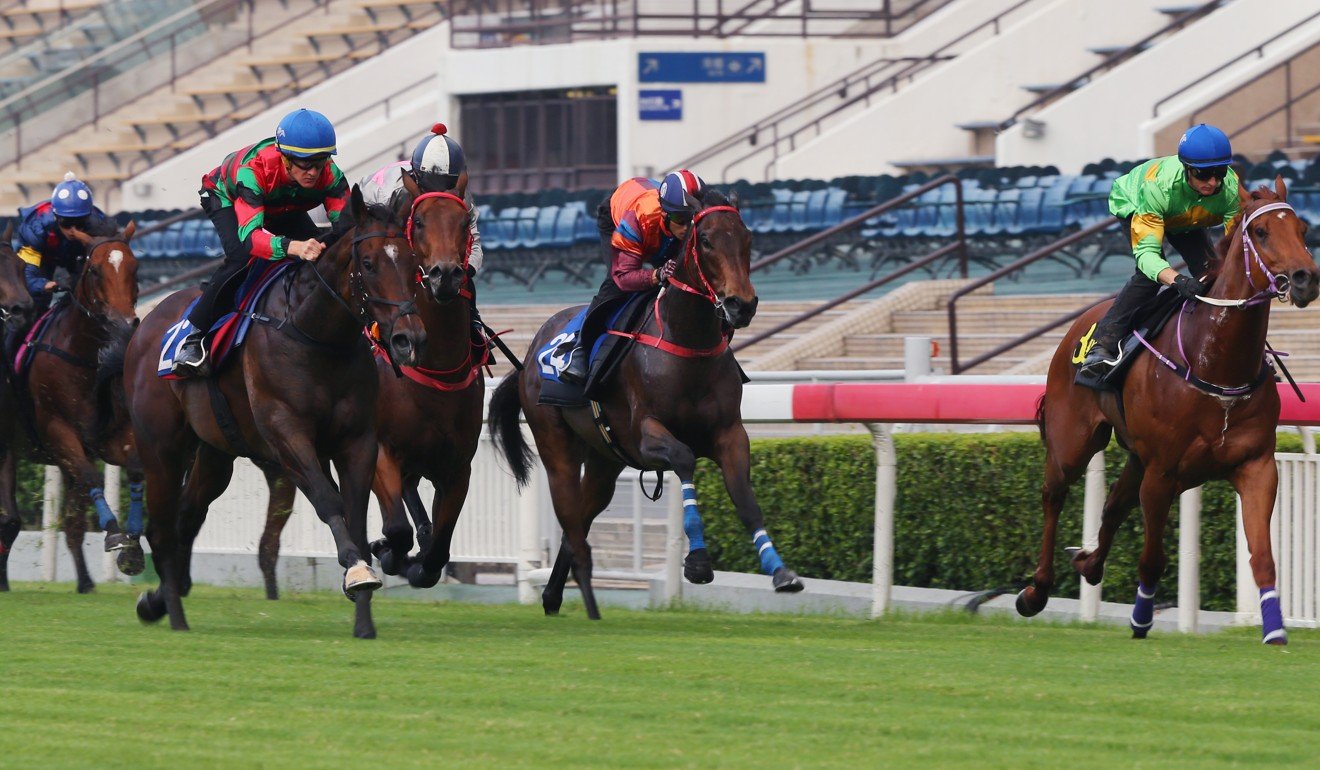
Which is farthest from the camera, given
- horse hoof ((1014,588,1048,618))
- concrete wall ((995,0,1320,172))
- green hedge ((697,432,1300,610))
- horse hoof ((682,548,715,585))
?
concrete wall ((995,0,1320,172))

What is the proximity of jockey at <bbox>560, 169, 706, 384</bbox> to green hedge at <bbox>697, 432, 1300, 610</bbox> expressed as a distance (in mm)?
1997

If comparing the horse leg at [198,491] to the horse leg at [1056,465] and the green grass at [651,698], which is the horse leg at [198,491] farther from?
the horse leg at [1056,465]

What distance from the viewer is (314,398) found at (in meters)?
7.63

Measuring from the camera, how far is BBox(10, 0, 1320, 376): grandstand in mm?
17531

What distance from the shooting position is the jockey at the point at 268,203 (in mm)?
7797

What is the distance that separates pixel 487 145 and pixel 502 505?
17724 millimetres

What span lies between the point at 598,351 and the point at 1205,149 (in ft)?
8.76

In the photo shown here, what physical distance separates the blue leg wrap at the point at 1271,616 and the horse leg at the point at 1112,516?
1.02m

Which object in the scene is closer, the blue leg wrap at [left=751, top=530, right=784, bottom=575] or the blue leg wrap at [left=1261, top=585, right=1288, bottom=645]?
the blue leg wrap at [left=1261, top=585, right=1288, bottom=645]

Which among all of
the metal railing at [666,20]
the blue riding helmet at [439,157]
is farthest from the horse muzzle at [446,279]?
the metal railing at [666,20]

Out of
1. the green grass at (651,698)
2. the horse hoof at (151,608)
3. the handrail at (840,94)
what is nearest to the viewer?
the green grass at (651,698)

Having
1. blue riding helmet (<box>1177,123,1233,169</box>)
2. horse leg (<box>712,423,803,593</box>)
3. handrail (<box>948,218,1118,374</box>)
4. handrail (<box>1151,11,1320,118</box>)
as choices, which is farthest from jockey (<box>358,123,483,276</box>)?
handrail (<box>1151,11,1320,118</box>)

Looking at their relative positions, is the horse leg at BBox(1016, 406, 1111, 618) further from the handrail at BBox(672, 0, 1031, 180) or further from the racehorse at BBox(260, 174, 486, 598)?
the handrail at BBox(672, 0, 1031, 180)

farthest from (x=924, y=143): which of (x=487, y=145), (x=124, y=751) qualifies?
(x=124, y=751)
